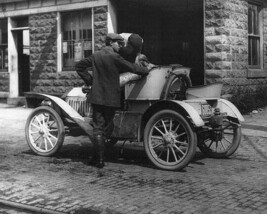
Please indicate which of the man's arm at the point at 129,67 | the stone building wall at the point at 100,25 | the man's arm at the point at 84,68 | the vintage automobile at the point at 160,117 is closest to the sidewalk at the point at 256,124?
the vintage automobile at the point at 160,117

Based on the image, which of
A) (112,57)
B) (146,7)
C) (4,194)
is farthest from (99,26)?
(4,194)

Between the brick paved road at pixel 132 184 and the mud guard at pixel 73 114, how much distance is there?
0.55 meters

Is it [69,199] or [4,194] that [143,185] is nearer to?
[69,199]

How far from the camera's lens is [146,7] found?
16578mm

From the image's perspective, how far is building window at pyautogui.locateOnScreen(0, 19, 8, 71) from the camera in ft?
58.4

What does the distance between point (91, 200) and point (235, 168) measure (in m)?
2.58

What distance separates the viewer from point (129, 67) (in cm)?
673

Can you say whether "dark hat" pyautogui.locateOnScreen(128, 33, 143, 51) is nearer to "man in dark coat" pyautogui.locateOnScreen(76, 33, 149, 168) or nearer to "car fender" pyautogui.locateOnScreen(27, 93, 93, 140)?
"man in dark coat" pyautogui.locateOnScreen(76, 33, 149, 168)

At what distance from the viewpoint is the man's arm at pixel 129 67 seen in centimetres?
673

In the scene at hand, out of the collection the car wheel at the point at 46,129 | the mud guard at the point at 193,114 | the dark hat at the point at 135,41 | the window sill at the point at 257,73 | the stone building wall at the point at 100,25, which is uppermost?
the stone building wall at the point at 100,25

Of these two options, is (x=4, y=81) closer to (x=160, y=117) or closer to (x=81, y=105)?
(x=81, y=105)

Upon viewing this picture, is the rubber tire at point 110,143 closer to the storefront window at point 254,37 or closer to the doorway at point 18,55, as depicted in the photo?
the storefront window at point 254,37

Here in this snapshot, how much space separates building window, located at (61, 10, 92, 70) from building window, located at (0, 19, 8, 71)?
3161 millimetres

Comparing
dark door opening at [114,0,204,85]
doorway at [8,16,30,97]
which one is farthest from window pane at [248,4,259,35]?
doorway at [8,16,30,97]
